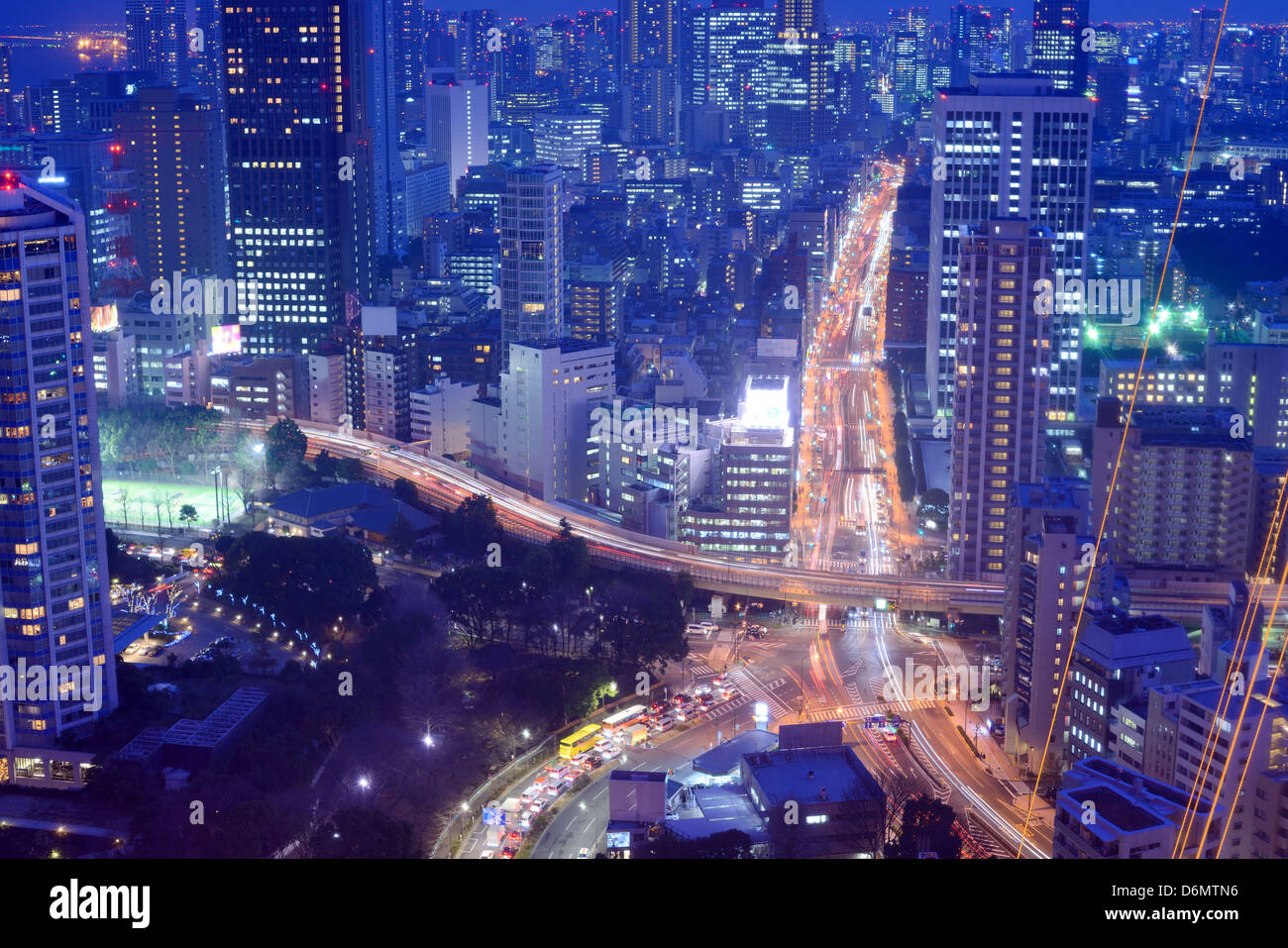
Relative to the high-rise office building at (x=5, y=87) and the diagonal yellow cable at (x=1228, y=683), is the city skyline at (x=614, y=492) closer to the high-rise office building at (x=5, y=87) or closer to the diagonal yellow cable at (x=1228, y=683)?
the diagonal yellow cable at (x=1228, y=683)

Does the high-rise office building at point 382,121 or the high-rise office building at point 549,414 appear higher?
the high-rise office building at point 382,121

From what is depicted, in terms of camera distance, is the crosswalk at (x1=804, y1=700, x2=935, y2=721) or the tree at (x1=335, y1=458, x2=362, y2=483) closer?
the crosswalk at (x1=804, y1=700, x2=935, y2=721)

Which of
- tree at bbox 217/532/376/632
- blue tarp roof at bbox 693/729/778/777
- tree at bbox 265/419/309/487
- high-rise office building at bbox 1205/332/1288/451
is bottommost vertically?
blue tarp roof at bbox 693/729/778/777

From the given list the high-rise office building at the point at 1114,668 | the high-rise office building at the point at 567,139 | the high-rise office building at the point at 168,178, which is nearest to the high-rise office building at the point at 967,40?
the high-rise office building at the point at 567,139

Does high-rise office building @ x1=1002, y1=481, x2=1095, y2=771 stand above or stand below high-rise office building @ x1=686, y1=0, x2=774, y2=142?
below

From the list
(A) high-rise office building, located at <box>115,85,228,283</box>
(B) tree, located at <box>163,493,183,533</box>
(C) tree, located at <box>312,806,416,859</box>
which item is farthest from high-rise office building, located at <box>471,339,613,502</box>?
(A) high-rise office building, located at <box>115,85,228,283</box>

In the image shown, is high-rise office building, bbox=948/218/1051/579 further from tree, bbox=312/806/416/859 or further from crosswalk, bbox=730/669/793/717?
tree, bbox=312/806/416/859
